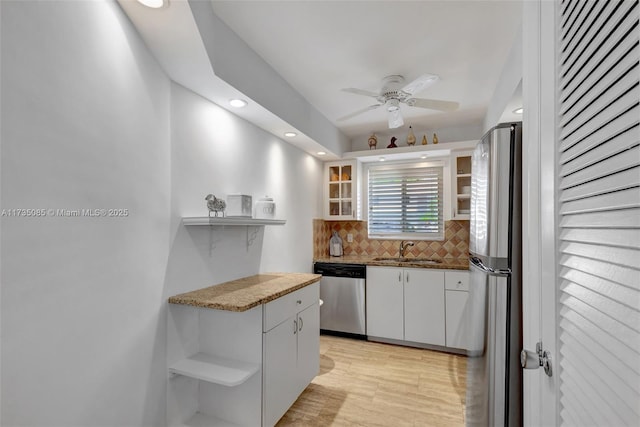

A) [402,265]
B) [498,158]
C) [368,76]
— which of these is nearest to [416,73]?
[368,76]

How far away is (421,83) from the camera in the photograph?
220 centimetres

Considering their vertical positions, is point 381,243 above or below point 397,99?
below

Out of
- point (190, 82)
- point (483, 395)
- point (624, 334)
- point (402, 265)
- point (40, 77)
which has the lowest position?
point (483, 395)

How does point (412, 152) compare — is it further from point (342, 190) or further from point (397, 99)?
point (397, 99)

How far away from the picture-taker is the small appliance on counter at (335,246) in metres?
4.38

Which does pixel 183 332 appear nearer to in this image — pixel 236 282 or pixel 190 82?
pixel 236 282

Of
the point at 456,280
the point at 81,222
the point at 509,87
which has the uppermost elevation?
the point at 509,87

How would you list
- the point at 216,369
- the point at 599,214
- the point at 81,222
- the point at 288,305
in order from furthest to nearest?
1. the point at 288,305
2. the point at 216,369
3. the point at 81,222
4. the point at 599,214

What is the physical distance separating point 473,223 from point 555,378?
130 centimetres

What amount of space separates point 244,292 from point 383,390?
4.78ft

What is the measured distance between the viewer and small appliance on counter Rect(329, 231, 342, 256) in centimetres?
438

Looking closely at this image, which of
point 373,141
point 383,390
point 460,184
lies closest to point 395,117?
point 373,141

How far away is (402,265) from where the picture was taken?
361 centimetres

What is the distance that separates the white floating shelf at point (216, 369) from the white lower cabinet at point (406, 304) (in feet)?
6.62
